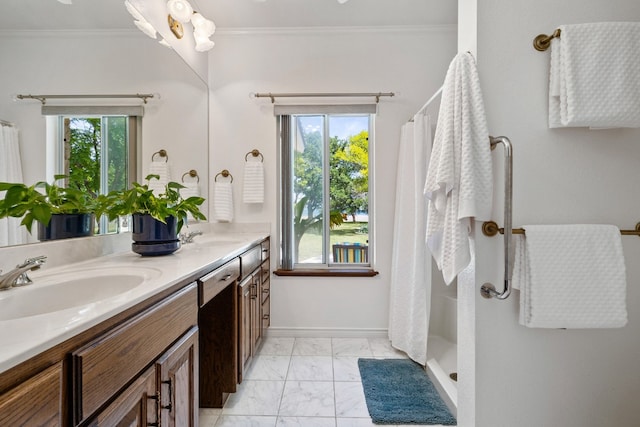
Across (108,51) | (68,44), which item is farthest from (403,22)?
(68,44)

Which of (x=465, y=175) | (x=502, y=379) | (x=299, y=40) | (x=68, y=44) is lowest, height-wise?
(x=502, y=379)

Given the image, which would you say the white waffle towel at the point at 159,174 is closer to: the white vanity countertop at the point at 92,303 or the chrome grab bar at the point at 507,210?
the white vanity countertop at the point at 92,303

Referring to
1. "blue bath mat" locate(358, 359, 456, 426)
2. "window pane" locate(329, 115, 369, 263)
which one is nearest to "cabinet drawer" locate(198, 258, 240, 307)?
"blue bath mat" locate(358, 359, 456, 426)

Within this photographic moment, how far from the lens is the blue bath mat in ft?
5.04

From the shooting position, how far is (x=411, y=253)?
2.15 m

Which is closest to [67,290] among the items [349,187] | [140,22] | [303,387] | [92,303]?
[92,303]

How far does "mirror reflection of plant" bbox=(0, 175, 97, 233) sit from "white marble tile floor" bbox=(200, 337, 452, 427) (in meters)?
1.23

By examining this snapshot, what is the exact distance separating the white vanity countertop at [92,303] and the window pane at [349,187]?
4.12 ft

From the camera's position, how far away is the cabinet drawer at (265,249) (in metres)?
2.27

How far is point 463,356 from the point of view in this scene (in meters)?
1.29

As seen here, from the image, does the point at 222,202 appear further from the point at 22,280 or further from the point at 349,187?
the point at 22,280

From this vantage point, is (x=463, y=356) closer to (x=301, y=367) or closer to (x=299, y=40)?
(x=301, y=367)

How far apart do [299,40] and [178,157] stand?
1.44 meters

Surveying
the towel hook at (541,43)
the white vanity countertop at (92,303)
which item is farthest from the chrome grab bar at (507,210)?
the white vanity countertop at (92,303)
